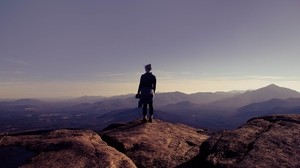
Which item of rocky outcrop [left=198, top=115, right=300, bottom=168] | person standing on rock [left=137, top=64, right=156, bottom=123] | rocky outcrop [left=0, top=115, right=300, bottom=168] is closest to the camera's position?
rocky outcrop [left=198, top=115, right=300, bottom=168]

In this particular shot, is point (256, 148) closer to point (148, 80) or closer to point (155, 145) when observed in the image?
point (155, 145)

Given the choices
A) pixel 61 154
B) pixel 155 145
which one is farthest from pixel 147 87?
pixel 61 154

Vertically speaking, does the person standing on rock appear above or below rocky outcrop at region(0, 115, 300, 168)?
above

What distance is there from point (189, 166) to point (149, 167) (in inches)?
83.1

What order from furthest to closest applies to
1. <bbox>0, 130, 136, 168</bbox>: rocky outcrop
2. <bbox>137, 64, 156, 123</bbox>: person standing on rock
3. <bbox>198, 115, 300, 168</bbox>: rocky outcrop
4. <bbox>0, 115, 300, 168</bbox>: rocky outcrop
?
<bbox>137, 64, 156, 123</bbox>: person standing on rock
<bbox>0, 130, 136, 168</bbox>: rocky outcrop
<bbox>0, 115, 300, 168</bbox>: rocky outcrop
<bbox>198, 115, 300, 168</bbox>: rocky outcrop

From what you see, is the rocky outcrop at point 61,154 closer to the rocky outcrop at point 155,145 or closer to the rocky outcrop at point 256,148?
the rocky outcrop at point 155,145

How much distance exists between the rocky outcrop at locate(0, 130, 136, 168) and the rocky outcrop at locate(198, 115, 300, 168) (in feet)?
13.8

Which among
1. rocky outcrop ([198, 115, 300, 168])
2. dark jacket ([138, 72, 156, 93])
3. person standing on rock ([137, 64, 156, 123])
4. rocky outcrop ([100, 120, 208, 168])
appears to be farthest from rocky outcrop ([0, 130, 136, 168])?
dark jacket ([138, 72, 156, 93])

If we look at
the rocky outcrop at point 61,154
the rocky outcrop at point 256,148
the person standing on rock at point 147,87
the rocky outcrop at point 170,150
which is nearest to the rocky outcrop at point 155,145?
the rocky outcrop at point 170,150

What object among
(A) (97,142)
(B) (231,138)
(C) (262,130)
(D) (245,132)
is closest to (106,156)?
(A) (97,142)

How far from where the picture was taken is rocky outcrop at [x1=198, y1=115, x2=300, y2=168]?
12.5m

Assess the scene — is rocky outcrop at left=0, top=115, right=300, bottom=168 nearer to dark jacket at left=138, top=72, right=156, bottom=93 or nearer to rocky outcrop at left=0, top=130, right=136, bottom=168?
rocky outcrop at left=0, top=130, right=136, bottom=168

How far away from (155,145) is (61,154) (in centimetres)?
562

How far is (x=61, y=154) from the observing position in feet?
49.2
